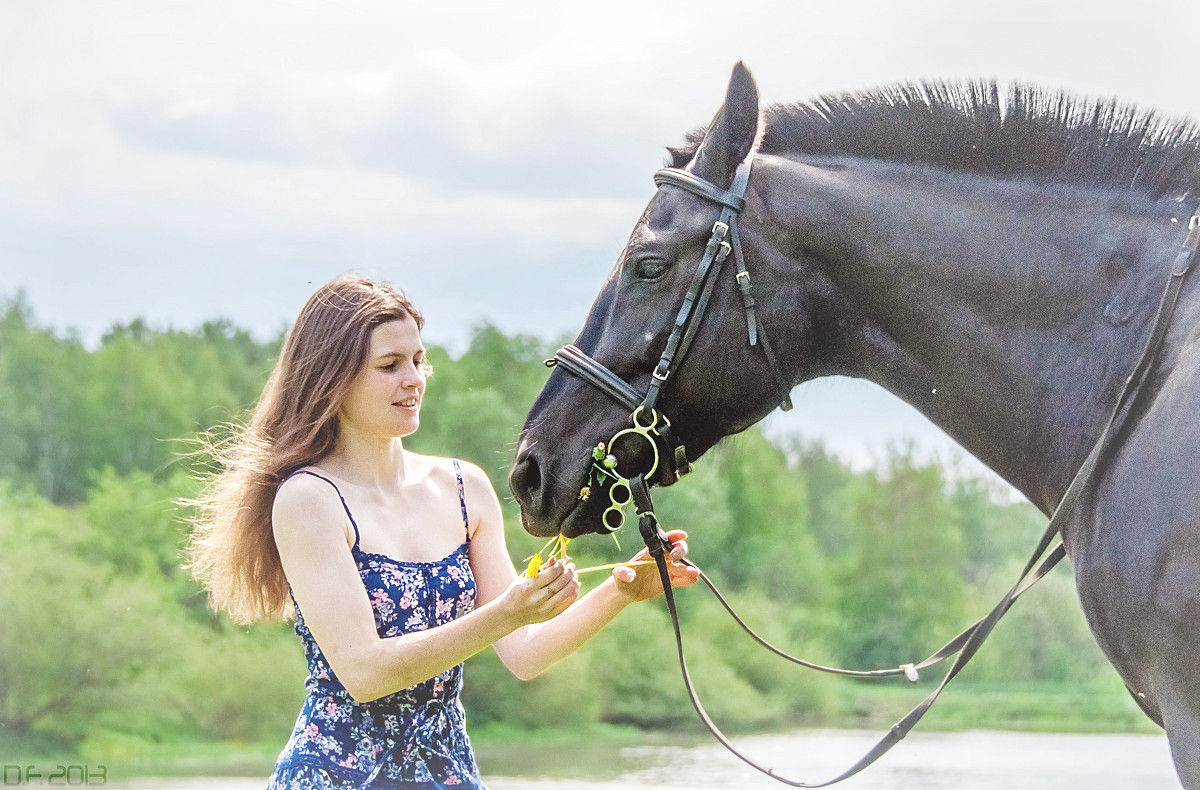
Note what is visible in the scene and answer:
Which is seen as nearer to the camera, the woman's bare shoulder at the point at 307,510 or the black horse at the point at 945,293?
the black horse at the point at 945,293

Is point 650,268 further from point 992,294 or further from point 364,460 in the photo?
point 364,460

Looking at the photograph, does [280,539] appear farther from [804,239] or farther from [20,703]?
[20,703]

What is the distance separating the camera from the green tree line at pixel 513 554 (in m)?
18.0

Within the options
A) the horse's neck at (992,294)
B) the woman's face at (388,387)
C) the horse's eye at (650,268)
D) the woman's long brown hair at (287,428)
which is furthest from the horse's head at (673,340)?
the woman's long brown hair at (287,428)

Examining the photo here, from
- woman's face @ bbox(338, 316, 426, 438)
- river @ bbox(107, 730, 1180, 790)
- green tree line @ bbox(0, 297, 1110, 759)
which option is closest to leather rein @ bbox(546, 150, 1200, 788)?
woman's face @ bbox(338, 316, 426, 438)

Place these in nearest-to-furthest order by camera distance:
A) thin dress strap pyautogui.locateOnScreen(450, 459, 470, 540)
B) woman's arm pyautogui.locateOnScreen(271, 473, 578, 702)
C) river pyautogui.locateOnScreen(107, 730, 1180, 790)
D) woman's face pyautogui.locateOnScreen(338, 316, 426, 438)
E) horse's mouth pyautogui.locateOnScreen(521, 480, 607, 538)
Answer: woman's arm pyautogui.locateOnScreen(271, 473, 578, 702) < horse's mouth pyautogui.locateOnScreen(521, 480, 607, 538) < woman's face pyautogui.locateOnScreen(338, 316, 426, 438) < thin dress strap pyautogui.locateOnScreen(450, 459, 470, 540) < river pyautogui.locateOnScreen(107, 730, 1180, 790)

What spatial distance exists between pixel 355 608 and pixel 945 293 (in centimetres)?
150

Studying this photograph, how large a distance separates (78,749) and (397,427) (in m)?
18.2

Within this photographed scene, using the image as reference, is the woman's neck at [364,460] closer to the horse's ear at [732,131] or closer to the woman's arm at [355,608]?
the woman's arm at [355,608]

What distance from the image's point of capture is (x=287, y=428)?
277cm

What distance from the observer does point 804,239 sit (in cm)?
247

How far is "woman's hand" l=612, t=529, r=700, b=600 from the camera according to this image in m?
2.71

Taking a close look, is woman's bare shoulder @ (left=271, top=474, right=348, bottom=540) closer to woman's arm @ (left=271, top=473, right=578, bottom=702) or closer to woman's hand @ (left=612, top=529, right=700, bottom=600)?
woman's arm @ (left=271, top=473, right=578, bottom=702)

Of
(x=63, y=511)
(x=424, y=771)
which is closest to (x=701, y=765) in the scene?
(x=63, y=511)
